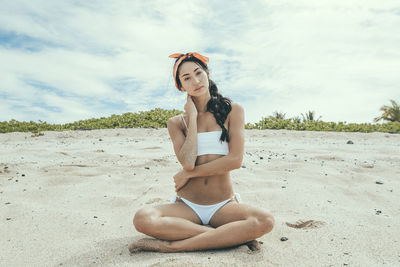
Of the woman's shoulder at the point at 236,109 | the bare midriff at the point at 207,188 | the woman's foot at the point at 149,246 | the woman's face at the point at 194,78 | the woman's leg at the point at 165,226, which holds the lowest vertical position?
the woman's foot at the point at 149,246

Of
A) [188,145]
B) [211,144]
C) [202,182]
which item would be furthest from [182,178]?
[211,144]

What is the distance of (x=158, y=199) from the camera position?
16.5ft

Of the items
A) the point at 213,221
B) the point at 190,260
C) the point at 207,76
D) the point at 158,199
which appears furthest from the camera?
the point at 158,199

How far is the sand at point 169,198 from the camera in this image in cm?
329

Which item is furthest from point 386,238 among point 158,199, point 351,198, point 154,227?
point 158,199

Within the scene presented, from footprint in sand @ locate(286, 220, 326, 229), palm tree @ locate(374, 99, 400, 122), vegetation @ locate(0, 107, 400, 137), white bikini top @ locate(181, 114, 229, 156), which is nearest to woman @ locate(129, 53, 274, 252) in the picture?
white bikini top @ locate(181, 114, 229, 156)

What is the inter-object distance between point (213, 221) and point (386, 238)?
1842mm

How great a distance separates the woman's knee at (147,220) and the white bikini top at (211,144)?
761mm

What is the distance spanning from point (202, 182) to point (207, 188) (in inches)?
3.2

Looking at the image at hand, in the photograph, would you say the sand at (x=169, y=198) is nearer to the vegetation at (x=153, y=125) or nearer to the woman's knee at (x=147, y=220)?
the woman's knee at (x=147, y=220)

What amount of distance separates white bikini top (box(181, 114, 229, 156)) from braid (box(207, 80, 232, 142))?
55mm

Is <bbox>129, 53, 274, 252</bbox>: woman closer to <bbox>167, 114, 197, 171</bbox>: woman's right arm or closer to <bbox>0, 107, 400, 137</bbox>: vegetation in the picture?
<bbox>167, 114, 197, 171</bbox>: woman's right arm

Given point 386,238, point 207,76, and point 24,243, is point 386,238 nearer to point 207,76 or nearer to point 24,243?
point 207,76

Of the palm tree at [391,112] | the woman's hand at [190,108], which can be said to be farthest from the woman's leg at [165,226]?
the palm tree at [391,112]
